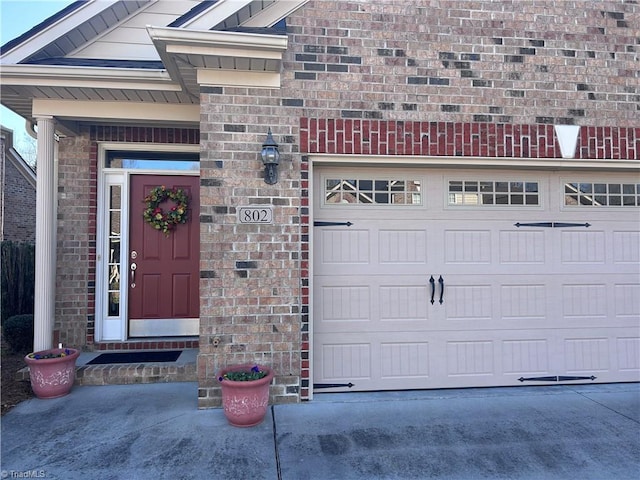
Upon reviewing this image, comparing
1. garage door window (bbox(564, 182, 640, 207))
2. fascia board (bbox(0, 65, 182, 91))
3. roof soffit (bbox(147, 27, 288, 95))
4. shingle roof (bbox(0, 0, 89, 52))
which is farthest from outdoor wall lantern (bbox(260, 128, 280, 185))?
garage door window (bbox(564, 182, 640, 207))

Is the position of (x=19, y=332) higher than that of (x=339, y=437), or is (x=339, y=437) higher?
(x=19, y=332)

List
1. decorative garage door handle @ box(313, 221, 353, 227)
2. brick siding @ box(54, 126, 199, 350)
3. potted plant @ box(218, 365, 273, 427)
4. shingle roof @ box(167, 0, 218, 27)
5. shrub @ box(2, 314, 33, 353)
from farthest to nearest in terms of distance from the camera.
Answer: shrub @ box(2, 314, 33, 353)
brick siding @ box(54, 126, 199, 350)
decorative garage door handle @ box(313, 221, 353, 227)
shingle roof @ box(167, 0, 218, 27)
potted plant @ box(218, 365, 273, 427)

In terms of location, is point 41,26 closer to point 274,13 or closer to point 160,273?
point 274,13

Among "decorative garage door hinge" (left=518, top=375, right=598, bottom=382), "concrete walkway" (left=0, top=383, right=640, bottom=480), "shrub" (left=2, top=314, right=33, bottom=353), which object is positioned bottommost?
"concrete walkway" (left=0, top=383, right=640, bottom=480)

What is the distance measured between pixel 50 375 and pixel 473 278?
14.0ft

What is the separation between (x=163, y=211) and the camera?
5102 millimetres

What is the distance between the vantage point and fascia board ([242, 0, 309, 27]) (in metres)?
3.88

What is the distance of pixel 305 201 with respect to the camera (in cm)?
389

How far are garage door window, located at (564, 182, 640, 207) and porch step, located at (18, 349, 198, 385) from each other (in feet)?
14.7

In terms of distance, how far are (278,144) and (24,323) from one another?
4.27 meters

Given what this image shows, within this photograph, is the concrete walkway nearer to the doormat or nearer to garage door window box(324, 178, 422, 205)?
the doormat

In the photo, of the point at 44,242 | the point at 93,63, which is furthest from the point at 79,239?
the point at 93,63

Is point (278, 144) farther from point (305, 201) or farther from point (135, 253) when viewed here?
point (135, 253)

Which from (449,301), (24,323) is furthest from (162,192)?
(449,301)
